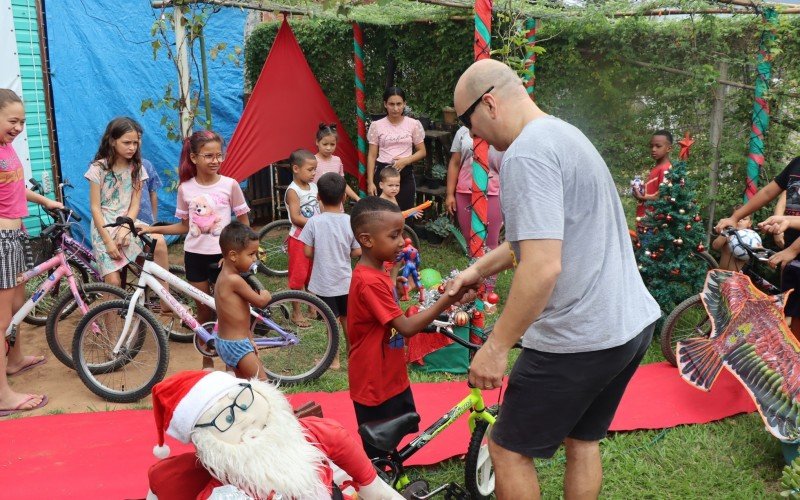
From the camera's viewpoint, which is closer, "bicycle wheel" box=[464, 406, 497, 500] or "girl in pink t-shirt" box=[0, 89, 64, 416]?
"bicycle wheel" box=[464, 406, 497, 500]

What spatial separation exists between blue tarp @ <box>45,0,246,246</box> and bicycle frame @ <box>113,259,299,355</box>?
242 cm

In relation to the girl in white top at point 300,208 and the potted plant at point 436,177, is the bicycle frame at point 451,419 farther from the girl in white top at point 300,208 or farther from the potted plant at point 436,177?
the potted plant at point 436,177

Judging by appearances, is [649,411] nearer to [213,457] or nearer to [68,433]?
[213,457]

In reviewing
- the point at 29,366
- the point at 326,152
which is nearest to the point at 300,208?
the point at 326,152

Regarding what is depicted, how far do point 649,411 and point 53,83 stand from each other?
6304 millimetres

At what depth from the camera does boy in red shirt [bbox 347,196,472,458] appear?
2957 millimetres

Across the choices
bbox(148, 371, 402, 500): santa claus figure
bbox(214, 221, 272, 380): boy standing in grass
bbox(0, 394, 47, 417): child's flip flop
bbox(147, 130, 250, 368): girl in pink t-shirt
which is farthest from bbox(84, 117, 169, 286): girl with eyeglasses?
bbox(148, 371, 402, 500): santa claus figure

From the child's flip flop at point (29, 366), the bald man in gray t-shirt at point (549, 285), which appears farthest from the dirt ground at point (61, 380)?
the bald man in gray t-shirt at point (549, 285)

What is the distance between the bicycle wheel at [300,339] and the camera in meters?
4.79

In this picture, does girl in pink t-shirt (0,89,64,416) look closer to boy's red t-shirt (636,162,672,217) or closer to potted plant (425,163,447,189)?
boy's red t-shirt (636,162,672,217)

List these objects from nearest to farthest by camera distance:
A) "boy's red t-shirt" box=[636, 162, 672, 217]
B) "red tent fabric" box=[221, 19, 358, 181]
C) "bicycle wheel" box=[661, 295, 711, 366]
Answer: "bicycle wheel" box=[661, 295, 711, 366], "boy's red t-shirt" box=[636, 162, 672, 217], "red tent fabric" box=[221, 19, 358, 181]

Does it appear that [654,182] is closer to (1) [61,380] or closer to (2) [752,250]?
(2) [752,250]

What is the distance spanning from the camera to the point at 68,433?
3992mm

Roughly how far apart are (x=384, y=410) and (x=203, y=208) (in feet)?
7.74
